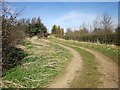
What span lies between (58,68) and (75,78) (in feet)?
11.9

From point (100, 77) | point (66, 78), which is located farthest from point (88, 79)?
point (66, 78)

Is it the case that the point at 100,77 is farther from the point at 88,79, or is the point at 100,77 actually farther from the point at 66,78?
the point at 66,78

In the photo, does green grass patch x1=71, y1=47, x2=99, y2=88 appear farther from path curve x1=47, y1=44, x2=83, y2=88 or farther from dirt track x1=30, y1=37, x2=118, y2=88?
path curve x1=47, y1=44, x2=83, y2=88

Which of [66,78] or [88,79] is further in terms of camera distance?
[66,78]

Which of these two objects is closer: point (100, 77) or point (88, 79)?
point (88, 79)

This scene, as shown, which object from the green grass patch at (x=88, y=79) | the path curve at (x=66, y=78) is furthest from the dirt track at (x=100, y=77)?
the green grass patch at (x=88, y=79)

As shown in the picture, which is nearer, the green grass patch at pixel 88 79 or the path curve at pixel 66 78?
the green grass patch at pixel 88 79

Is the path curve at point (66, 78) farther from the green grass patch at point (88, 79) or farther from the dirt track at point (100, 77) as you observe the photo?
the green grass patch at point (88, 79)

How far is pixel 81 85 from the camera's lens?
13.0 m

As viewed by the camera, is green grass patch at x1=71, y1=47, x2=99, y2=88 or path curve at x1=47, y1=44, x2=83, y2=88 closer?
green grass patch at x1=71, y1=47, x2=99, y2=88

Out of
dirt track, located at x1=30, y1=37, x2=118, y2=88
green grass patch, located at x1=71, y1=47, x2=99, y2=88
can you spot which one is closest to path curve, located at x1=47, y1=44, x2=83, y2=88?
dirt track, located at x1=30, y1=37, x2=118, y2=88

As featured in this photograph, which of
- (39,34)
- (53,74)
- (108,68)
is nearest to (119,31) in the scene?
(108,68)

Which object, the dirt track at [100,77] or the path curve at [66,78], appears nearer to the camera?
the dirt track at [100,77]

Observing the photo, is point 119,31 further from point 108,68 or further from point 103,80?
point 103,80
